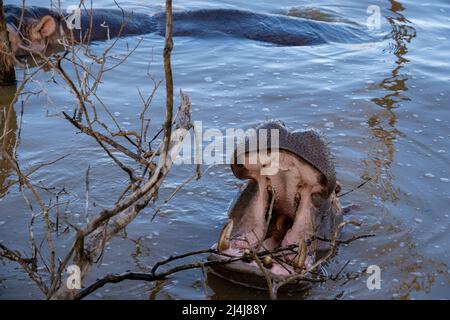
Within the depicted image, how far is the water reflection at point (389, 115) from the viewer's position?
4816mm

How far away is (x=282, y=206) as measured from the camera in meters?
3.59

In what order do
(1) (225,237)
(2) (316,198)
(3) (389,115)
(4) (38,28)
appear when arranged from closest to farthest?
(1) (225,237)
(2) (316,198)
(3) (389,115)
(4) (38,28)

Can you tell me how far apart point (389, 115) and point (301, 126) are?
77 centimetres

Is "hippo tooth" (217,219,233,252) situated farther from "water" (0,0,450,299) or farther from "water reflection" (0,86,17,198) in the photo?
"water reflection" (0,86,17,198)

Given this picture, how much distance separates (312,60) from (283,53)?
12.6 inches

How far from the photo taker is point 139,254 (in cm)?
379

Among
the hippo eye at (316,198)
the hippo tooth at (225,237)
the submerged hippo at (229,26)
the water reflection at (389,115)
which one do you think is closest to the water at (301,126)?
the water reflection at (389,115)

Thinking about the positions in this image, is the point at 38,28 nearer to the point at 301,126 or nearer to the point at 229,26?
the point at 229,26

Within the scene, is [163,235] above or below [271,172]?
below

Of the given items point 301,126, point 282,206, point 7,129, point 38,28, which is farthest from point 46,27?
point 282,206

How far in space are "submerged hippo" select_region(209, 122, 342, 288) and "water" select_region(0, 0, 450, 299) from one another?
21 centimetres

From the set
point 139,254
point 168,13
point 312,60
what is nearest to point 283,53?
point 312,60
